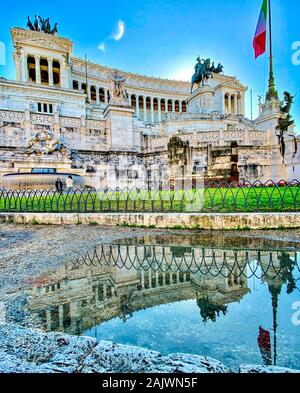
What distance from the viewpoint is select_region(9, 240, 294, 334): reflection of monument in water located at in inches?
99.5

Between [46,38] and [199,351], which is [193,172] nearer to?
[199,351]

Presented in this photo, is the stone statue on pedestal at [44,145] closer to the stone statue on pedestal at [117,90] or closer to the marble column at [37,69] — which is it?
the stone statue on pedestal at [117,90]

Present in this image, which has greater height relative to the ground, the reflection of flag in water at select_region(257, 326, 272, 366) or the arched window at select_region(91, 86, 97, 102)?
the arched window at select_region(91, 86, 97, 102)

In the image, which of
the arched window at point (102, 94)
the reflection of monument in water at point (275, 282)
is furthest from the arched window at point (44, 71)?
the reflection of monument in water at point (275, 282)

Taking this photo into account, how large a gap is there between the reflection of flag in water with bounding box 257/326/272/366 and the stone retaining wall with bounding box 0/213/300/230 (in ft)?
16.5

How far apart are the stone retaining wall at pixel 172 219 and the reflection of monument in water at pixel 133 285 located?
2.17 m

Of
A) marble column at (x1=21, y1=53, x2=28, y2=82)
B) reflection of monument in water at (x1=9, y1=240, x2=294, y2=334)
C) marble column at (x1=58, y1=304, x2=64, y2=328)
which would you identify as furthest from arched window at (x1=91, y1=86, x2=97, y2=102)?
marble column at (x1=58, y1=304, x2=64, y2=328)

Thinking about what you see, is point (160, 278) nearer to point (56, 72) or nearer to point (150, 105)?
point (56, 72)

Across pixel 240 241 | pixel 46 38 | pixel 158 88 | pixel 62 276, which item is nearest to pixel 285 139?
pixel 240 241

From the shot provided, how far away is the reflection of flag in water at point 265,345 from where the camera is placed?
68.7 inches

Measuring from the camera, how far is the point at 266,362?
171cm

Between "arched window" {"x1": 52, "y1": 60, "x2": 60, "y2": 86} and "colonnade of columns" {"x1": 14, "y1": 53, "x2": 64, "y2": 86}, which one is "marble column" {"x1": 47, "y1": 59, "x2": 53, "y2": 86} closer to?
"colonnade of columns" {"x1": 14, "y1": 53, "x2": 64, "y2": 86}
